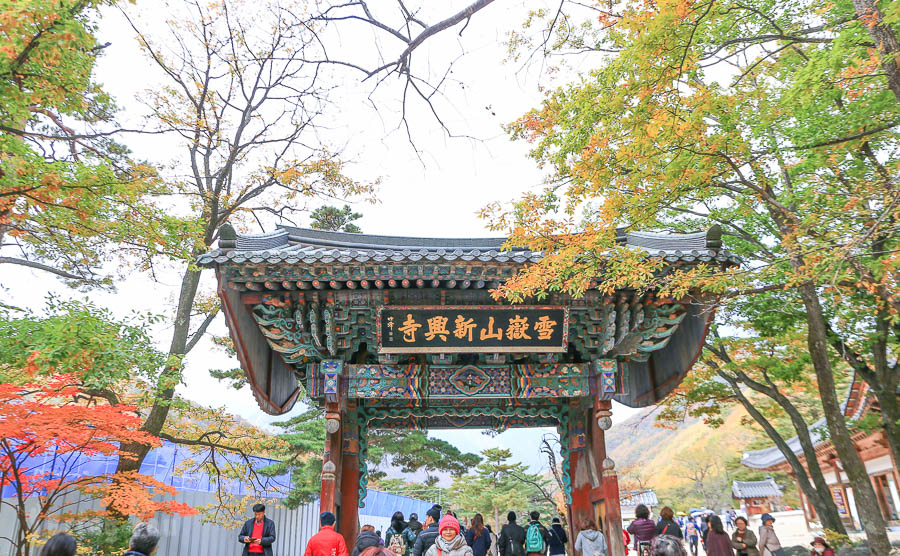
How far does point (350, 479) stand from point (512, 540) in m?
2.48

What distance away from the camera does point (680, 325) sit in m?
7.90

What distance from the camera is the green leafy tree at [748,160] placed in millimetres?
5211

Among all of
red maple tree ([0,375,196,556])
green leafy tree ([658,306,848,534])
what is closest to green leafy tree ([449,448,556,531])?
green leafy tree ([658,306,848,534])

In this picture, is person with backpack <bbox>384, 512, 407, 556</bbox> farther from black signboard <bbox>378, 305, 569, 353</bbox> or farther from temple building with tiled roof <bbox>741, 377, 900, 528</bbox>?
temple building with tiled roof <bbox>741, 377, 900, 528</bbox>

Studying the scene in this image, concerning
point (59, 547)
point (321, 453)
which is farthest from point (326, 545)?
point (321, 453)

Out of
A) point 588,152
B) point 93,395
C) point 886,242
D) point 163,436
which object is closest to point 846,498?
point 886,242

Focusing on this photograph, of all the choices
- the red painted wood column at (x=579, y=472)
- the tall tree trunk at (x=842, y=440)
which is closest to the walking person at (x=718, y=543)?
the red painted wood column at (x=579, y=472)

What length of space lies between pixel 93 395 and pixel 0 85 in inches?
218

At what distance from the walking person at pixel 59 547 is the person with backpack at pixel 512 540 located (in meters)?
5.80

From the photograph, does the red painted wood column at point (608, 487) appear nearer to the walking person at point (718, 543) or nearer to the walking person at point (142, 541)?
the walking person at point (718, 543)

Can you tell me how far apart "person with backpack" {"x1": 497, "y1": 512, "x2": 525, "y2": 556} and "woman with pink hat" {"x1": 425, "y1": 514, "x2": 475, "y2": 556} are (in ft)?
11.6

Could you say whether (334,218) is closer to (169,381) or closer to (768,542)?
(169,381)

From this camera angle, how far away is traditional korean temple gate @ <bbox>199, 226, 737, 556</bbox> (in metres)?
6.39

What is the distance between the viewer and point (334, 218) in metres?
17.7
